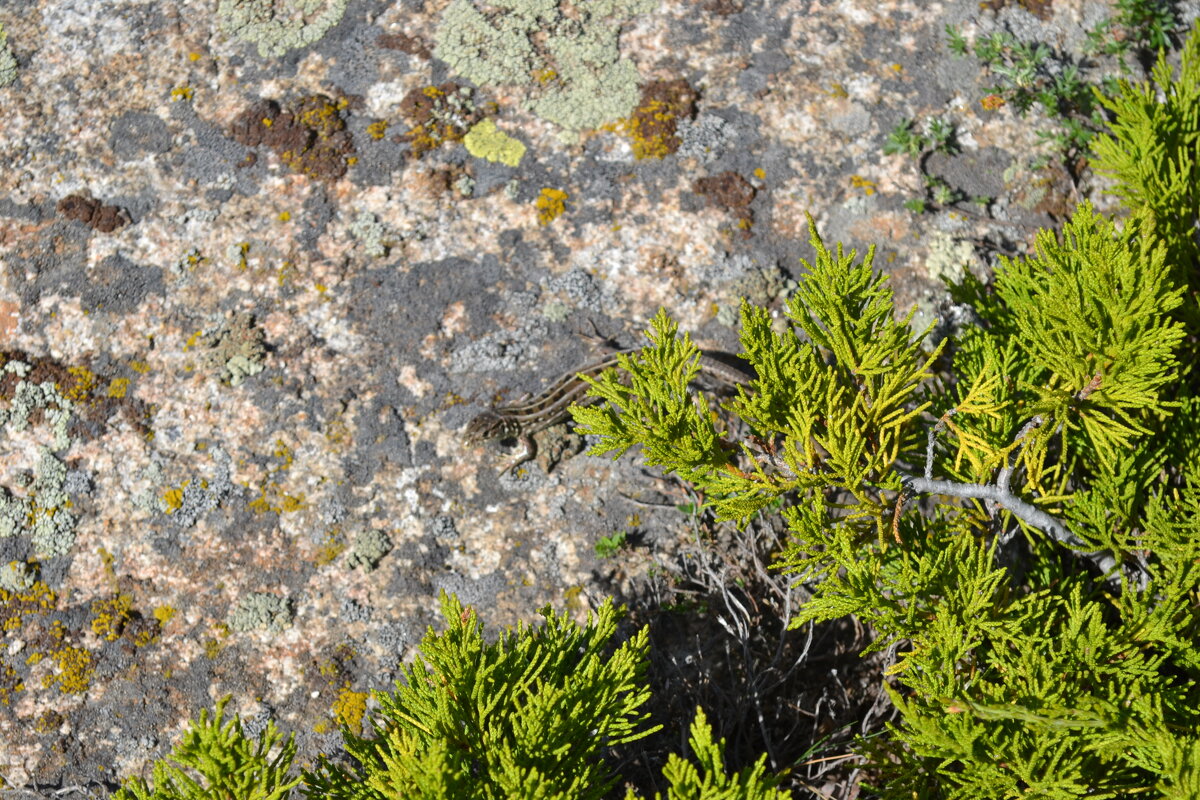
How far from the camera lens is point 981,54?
4539mm

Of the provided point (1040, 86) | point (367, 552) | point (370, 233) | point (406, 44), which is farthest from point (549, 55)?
point (367, 552)

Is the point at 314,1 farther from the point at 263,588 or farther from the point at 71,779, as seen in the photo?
the point at 71,779

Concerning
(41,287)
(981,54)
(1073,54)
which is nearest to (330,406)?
(41,287)

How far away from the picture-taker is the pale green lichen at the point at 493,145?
429 cm

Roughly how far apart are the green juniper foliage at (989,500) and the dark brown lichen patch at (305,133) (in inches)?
94.7

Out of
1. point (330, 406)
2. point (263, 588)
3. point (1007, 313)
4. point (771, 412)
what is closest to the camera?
point (771, 412)

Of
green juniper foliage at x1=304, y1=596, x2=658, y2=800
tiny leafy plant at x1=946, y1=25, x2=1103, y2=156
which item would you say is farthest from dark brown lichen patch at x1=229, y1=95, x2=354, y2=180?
tiny leafy plant at x1=946, y1=25, x2=1103, y2=156

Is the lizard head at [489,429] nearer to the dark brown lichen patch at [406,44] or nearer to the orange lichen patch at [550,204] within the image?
the orange lichen patch at [550,204]

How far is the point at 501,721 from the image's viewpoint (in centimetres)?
236

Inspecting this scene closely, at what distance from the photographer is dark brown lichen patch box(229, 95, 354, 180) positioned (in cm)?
422

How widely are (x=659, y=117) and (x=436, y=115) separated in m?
1.10

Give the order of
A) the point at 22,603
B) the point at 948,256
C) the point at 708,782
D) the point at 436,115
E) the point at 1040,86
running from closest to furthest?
the point at 708,782, the point at 22,603, the point at 948,256, the point at 436,115, the point at 1040,86

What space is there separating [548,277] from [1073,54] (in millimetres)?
3035

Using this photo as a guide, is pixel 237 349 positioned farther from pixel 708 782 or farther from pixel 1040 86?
pixel 1040 86
